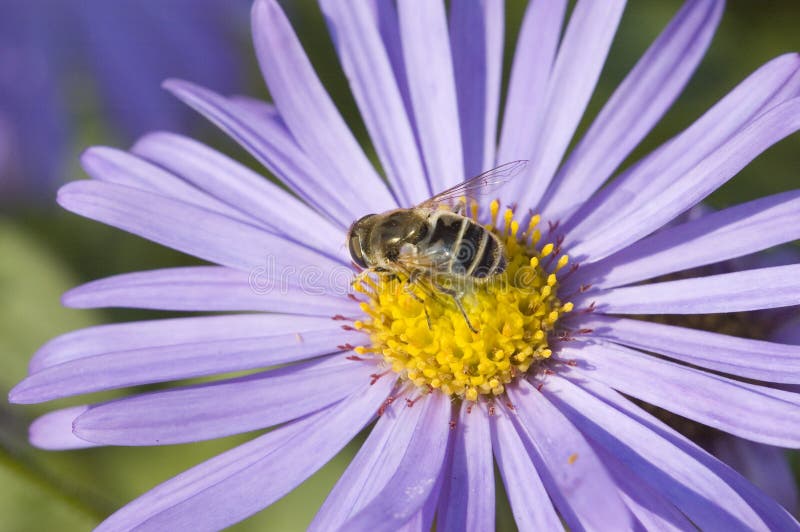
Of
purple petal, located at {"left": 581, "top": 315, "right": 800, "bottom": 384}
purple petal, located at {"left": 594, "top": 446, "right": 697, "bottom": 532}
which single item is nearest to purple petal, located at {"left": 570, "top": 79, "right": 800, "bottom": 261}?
purple petal, located at {"left": 581, "top": 315, "right": 800, "bottom": 384}

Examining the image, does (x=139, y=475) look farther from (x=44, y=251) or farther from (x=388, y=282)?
(x=388, y=282)

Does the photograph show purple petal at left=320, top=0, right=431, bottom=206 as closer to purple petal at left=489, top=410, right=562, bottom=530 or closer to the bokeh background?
purple petal at left=489, top=410, right=562, bottom=530

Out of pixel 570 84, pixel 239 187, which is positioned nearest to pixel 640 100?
pixel 570 84

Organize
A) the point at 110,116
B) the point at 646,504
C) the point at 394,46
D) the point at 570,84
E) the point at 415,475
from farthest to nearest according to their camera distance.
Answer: the point at 110,116
the point at 394,46
the point at 570,84
the point at 415,475
the point at 646,504

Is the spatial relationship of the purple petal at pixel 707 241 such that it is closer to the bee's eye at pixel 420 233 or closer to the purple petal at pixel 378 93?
the bee's eye at pixel 420 233

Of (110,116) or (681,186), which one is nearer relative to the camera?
(681,186)

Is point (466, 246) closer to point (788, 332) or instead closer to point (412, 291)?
point (412, 291)

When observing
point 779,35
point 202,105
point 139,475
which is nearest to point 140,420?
point 202,105
